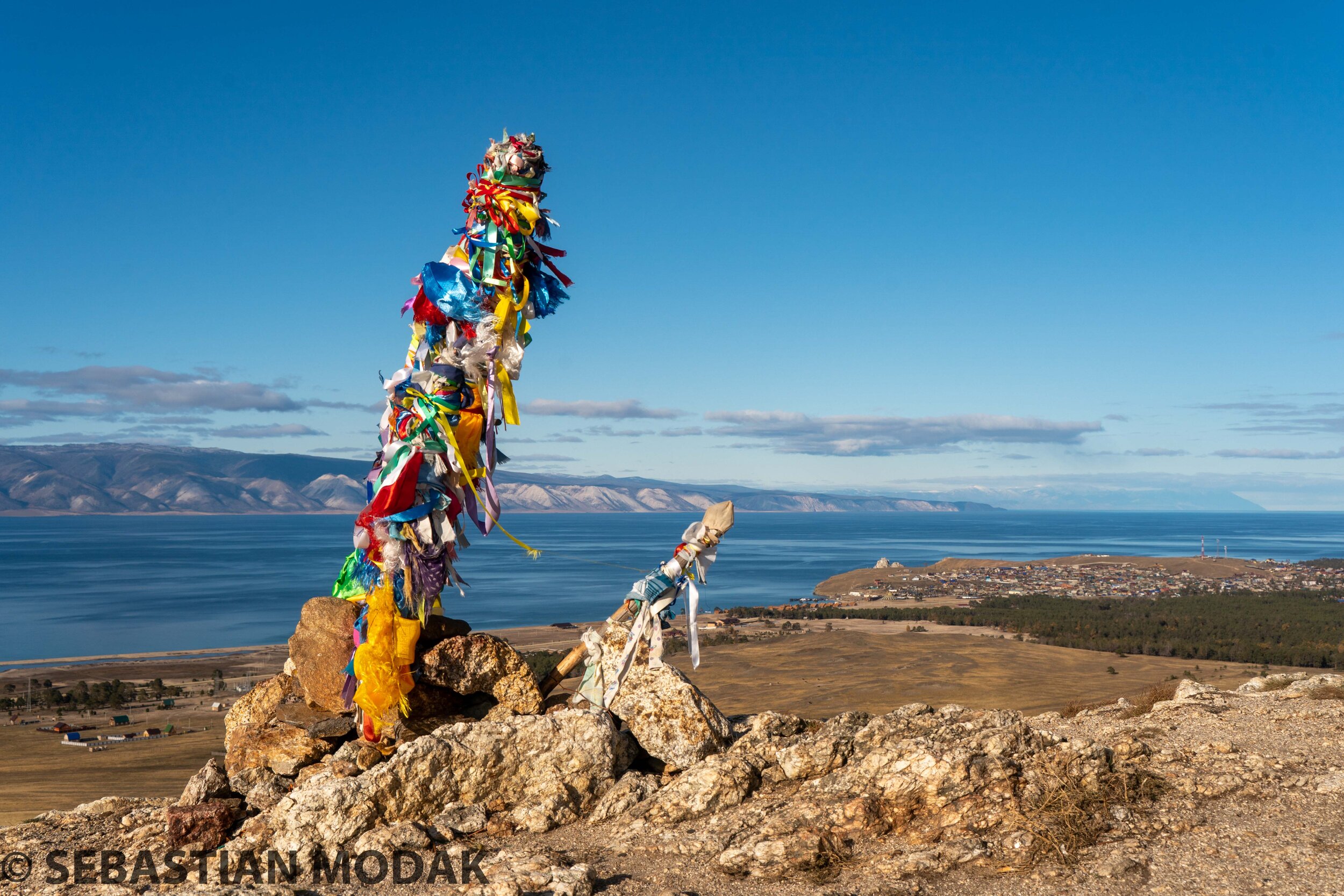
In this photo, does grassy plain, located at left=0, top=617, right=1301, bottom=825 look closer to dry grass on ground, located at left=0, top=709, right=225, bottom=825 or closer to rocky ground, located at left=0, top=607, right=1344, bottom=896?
dry grass on ground, located at left=0, top=709, right=225, bottom=825

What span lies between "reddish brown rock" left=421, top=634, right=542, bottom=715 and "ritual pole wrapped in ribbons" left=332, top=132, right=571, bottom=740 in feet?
1.21

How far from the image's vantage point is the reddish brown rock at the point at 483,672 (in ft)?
29.7

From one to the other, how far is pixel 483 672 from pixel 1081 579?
84.8 metres

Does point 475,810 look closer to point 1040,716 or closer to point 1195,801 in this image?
point 1195,801

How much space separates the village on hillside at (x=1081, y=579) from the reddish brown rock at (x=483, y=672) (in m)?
62.7

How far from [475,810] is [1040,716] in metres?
8.35

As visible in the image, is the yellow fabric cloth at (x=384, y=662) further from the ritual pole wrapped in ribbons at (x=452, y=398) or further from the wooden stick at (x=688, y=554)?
the wooden stick at (x=688, y=554)

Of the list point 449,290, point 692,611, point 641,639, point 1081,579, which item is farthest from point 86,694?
point 1081,579

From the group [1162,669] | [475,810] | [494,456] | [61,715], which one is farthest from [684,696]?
[61,715]

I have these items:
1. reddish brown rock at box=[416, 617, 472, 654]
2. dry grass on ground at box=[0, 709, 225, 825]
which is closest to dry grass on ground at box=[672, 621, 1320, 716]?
dry grass on ground at box=[0, 709, 225, 825]

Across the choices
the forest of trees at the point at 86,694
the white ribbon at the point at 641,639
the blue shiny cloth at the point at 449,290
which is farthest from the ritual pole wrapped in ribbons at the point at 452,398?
the forest of trees at the point at 86,694

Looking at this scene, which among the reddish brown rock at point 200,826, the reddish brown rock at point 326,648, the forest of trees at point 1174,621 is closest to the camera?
the reddish brown rock at point 200,826

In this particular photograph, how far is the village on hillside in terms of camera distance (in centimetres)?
7225

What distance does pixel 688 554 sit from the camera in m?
8.93
